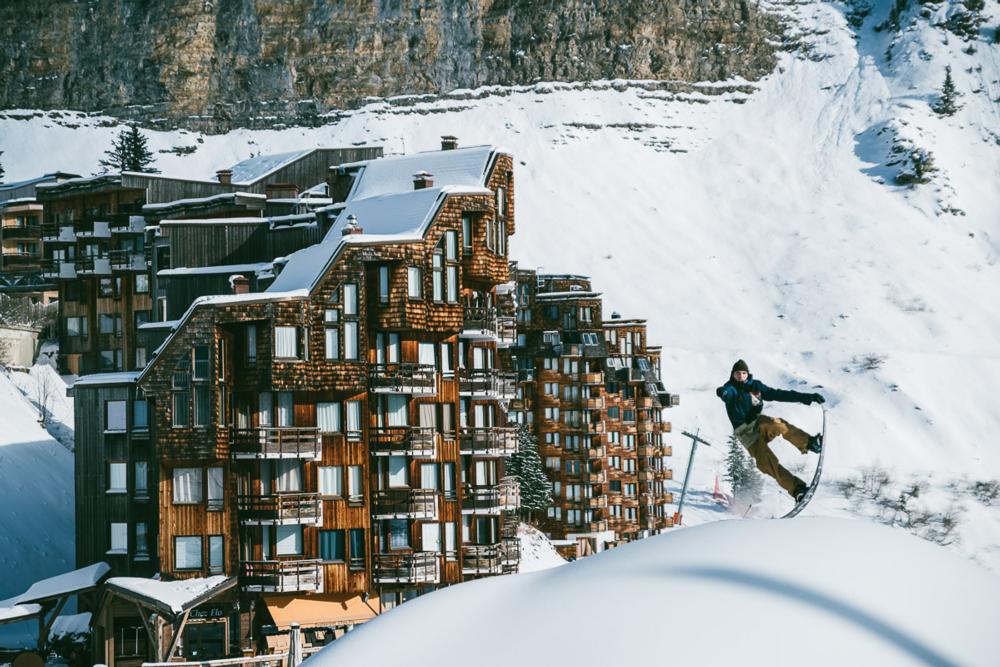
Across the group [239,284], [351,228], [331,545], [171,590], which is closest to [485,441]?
[331,545]

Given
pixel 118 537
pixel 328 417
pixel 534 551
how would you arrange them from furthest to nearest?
pixel 534 551, pixel 118 537, pixel 328 417

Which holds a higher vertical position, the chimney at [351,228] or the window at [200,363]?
the chimney at [351,228]

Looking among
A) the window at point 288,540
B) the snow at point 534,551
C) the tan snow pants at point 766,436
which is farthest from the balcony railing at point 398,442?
the tan snow pants at point 766,436

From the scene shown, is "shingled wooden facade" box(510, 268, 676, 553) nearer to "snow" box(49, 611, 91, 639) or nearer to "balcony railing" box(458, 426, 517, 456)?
"balcony railing" box(458, 426, 517, 456)

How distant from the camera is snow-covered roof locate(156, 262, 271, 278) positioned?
68.8 metres

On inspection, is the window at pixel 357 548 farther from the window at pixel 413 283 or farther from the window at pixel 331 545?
the window at pixel 413 283

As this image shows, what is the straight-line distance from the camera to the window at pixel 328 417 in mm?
56844

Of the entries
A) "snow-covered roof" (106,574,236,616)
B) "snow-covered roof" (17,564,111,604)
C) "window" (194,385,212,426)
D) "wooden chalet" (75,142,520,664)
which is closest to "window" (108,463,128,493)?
"wooden chalet" (75,142,520,664)

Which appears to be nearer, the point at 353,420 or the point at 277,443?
the point at 277,443

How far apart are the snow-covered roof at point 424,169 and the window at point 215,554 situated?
723 inches

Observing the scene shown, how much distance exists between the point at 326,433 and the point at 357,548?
446 centimetres

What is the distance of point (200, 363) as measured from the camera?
5562cm

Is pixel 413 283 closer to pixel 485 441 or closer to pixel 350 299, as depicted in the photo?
pixel 350 299

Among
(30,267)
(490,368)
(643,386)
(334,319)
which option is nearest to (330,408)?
(334,319)
